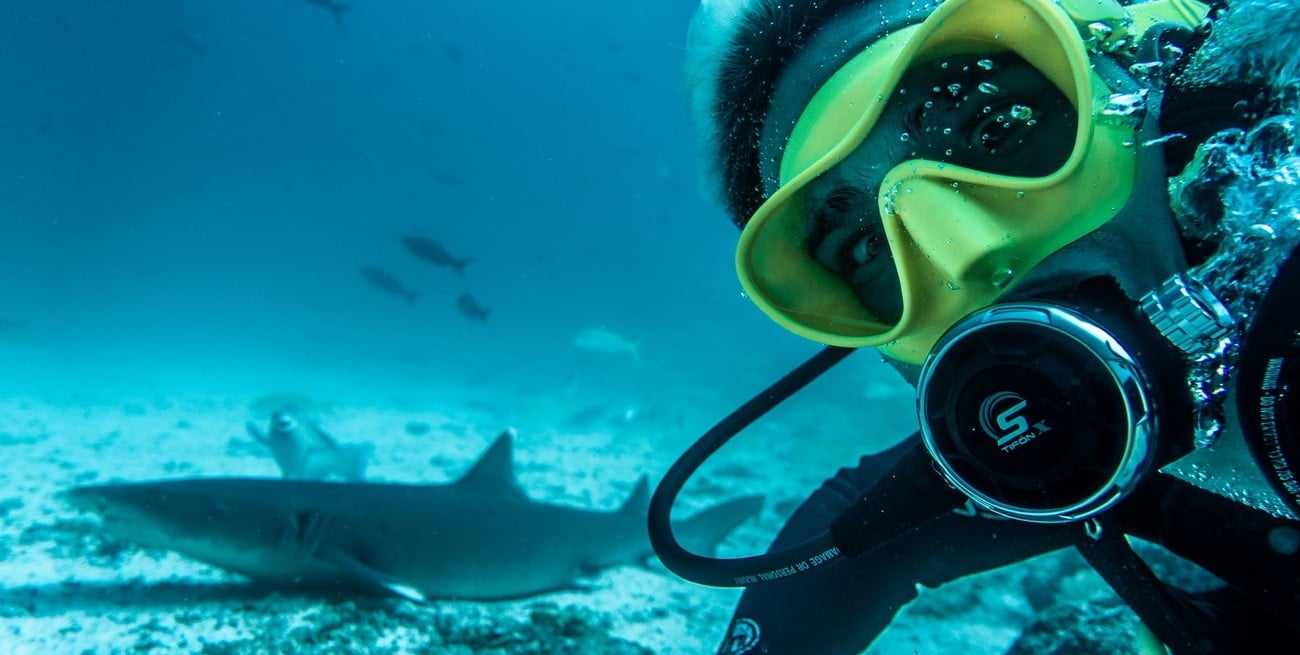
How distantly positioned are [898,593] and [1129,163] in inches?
90.3

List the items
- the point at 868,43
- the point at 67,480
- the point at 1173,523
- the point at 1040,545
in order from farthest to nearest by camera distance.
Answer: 1. the point at 67,480
2. the point at 1040,545
3. the point at 868,43
4. the point at 1173,523

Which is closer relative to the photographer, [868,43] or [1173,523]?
[1173,523]

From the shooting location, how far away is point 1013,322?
104cm

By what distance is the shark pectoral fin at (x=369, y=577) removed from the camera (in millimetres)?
3777

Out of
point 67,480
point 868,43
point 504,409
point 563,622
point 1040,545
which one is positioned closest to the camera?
point 868,43

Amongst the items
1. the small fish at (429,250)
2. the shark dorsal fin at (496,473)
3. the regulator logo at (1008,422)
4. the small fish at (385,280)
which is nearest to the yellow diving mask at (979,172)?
the regulator logo at (1008,422)

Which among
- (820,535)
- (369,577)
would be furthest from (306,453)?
(820,535)

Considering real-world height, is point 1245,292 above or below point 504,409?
below

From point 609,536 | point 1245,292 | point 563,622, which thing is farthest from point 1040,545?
point 609,536

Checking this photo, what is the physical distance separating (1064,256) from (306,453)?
10.6 metres

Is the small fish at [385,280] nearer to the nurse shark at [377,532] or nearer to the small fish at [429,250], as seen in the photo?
the small fish at [429,250]

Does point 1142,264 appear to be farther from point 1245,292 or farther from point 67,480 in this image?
point 67,480

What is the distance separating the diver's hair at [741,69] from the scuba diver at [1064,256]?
11 millimetres

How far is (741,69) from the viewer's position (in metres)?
1.95
